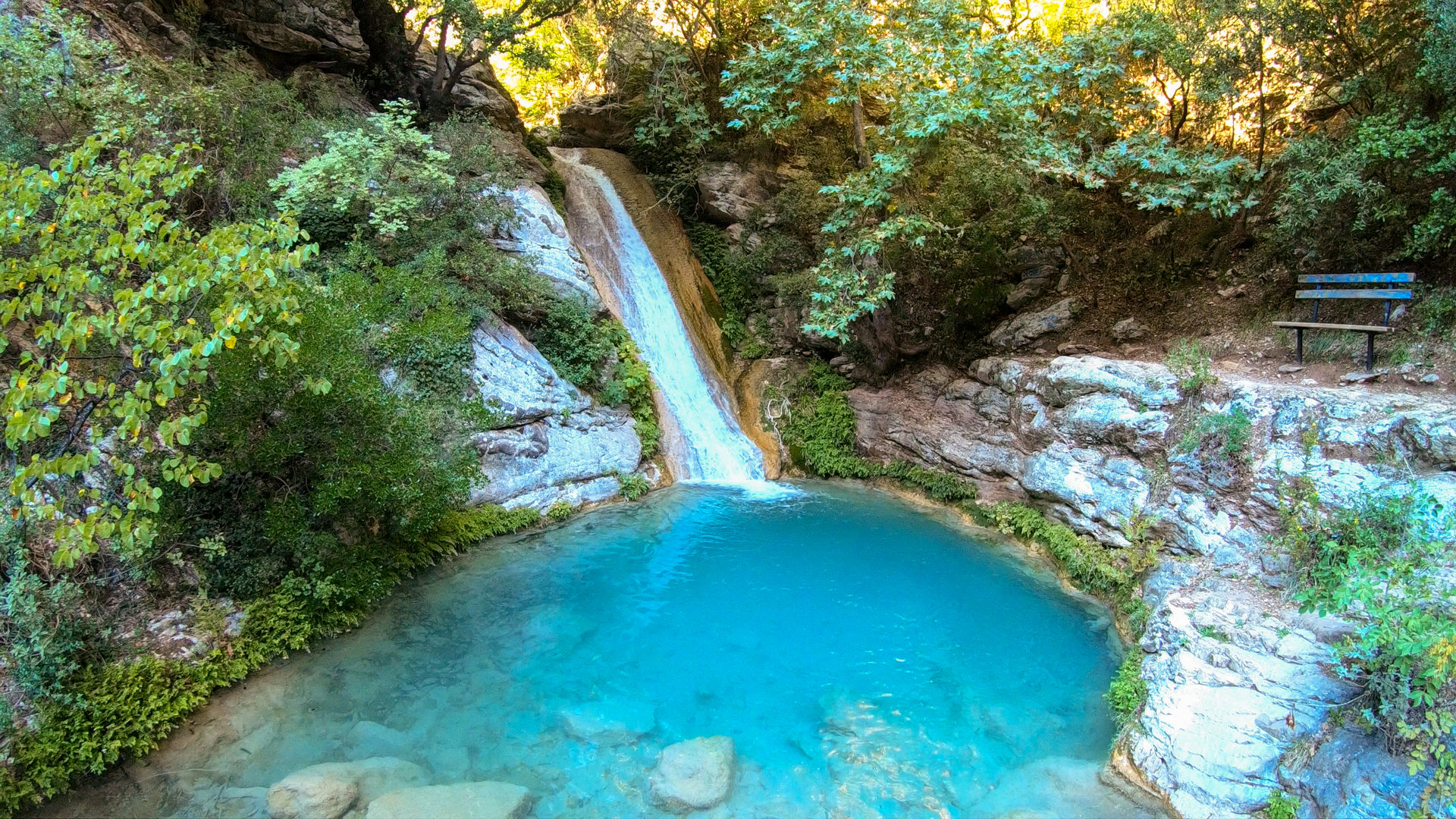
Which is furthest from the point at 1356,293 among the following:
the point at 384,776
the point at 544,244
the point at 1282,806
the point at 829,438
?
the point at 544,244

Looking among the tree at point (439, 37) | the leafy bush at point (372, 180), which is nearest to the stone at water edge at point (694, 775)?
the leafy bush at point (372, 180)

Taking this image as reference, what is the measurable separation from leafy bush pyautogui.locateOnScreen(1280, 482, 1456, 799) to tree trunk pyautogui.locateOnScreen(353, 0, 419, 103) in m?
16.9

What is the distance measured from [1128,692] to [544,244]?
11797 mm

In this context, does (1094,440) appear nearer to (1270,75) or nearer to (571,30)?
(1270,75)

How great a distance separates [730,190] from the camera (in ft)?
58.7

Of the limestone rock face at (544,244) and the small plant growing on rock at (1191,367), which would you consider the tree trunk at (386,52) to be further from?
the small plant growing on rock at (1191,367)

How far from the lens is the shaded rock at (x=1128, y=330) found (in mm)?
12359

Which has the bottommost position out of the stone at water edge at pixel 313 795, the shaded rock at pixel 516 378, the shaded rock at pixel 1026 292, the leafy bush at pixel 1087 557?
the stone at water edge at pixel 313 795

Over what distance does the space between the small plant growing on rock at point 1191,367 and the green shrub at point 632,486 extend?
8326 mm

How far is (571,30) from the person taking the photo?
54.2 feet

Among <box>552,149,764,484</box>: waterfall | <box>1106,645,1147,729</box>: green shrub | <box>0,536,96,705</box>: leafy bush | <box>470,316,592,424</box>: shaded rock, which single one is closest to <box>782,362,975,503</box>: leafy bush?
<box>552,149,764,484</box>: waterfall

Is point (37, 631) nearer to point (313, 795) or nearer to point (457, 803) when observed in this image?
point (313, 795)

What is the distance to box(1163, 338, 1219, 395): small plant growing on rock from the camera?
9.61 meters

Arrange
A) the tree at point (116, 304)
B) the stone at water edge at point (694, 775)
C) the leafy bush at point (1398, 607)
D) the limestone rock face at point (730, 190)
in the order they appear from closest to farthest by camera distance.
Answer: the tree at point (116, 304) → the leafy bush at point (1398, 607) → the stone at water edge at point (694, 775) → the limestone rock face at point (730, 190)
